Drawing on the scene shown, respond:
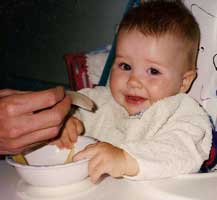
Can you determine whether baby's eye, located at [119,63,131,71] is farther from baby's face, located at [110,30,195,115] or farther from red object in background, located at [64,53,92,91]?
red object in background, located at [64,53,92,91]

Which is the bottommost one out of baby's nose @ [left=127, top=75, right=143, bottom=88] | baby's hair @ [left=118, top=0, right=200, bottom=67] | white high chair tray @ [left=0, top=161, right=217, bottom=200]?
white high chair tray @ [left=0, top=161, right=217, bottom=200]

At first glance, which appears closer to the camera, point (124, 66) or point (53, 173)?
point (53, 173)

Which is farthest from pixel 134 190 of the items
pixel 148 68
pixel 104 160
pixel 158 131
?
pixel 148 68

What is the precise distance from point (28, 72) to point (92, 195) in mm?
941

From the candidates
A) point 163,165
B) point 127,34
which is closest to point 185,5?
point 127,34

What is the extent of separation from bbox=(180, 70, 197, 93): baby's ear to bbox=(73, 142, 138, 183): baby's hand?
338 millimetres

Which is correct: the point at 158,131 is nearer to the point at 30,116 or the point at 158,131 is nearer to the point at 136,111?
the point at 136,111

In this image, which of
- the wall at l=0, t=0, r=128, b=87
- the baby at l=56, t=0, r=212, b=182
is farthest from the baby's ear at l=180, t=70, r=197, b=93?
the wall at l=0, t=0, r=128, b=87

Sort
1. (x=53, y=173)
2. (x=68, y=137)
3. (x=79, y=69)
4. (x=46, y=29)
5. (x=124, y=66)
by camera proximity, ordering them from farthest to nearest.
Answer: (x=46, y=29) → (x=79, y=69) → (x=124, y=66) → (x=68, y=137) → (x=53, y=173)

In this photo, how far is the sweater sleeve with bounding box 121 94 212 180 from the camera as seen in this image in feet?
2.32

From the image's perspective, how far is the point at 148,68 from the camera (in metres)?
0.90

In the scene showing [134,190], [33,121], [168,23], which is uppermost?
[168,23]

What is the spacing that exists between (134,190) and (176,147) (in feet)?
0.41

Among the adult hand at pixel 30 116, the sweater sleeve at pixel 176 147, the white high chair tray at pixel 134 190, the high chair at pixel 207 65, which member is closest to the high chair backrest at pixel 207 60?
the high chair at pixel 207 65
